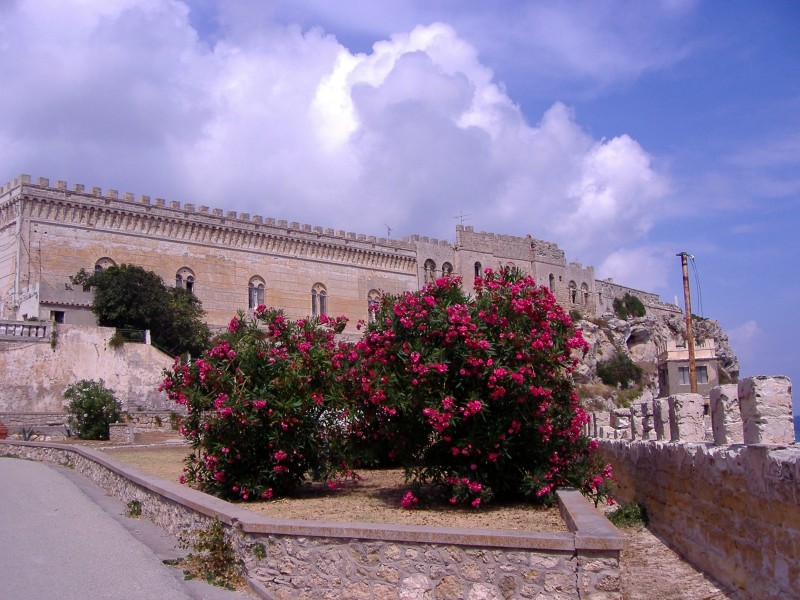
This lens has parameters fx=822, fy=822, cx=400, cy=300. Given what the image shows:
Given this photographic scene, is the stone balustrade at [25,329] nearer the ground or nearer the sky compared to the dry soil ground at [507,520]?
nearer the sky

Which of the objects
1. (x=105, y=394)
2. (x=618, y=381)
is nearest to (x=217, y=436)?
(x=105, y=394)

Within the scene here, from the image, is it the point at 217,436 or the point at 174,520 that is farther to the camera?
the point at 217,436

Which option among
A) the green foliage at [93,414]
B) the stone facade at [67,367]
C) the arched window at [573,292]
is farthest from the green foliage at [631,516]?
the arched window at [573,292]

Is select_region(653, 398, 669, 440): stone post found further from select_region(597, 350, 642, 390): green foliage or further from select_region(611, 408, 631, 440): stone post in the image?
select_region(597, 350, 642, 390): green foliage

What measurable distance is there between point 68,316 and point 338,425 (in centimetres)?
2614

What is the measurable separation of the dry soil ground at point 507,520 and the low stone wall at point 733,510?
8.0 inches

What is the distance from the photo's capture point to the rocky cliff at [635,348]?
53.3 metres

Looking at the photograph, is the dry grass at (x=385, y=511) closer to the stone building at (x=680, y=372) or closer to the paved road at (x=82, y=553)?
the paved road at (x=82, y=553)

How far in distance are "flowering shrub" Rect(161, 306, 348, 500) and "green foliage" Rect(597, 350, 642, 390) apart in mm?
47478

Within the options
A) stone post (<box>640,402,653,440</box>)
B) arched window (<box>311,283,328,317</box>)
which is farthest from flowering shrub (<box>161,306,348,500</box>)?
arched window (<box>311,283,328,317</box>)

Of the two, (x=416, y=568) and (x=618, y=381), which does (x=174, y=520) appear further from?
(x=618, y=381)

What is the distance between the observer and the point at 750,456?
6582mm

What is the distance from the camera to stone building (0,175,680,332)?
36.8 metres

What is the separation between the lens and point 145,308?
34531 millimetres
